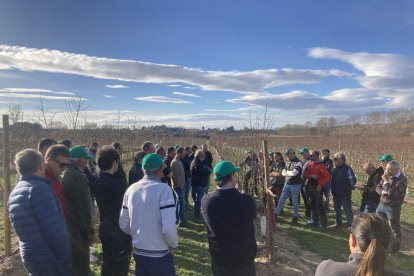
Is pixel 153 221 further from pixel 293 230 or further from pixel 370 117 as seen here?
pixel 370 117

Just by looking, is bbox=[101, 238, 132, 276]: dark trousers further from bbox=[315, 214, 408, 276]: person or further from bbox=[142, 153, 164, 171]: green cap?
bbox=[315, 214, 408, 276]: person

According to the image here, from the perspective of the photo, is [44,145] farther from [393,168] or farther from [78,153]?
[393,168]

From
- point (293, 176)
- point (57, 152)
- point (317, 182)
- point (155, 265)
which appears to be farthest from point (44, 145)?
point (317, 182)

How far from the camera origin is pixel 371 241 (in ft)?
5.98

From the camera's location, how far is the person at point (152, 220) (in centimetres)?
293

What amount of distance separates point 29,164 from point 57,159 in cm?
65

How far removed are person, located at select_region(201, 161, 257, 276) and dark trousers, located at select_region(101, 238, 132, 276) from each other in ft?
3.39

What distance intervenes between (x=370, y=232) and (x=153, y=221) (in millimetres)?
1801

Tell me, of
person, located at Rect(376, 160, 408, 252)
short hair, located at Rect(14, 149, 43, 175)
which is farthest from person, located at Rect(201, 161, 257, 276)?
person, located at Rect(376, 160, 408, 252)

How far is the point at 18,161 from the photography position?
2.90 m

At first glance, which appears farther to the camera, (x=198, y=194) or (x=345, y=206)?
(x=198, y=194)

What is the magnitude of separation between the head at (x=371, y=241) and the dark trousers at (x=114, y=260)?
8.07 feet

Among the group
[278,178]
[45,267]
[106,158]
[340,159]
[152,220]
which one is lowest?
[278,178]

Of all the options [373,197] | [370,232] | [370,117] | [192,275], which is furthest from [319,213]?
[370,117]
